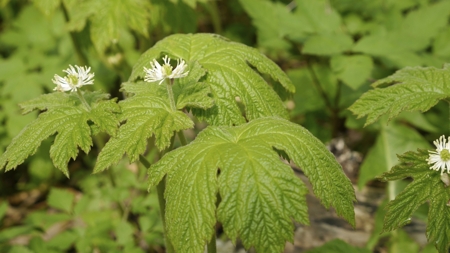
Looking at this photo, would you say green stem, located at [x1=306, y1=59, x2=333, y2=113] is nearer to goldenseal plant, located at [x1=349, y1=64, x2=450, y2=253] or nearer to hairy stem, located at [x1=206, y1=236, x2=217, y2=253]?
goldenseal plant, located at [x1=349, y1=64, x2=450, y2=253]

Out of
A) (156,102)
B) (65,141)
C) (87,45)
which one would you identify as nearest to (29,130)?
(65,141)

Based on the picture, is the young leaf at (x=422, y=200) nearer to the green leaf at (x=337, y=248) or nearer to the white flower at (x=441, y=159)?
the white flower at (x=441, y=159)

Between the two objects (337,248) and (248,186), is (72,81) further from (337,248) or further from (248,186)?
(337,248)

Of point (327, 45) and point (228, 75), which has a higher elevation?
point (228, 75)

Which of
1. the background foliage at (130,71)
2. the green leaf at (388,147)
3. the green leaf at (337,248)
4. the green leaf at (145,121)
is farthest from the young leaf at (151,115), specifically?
the green leaf at (388,147)

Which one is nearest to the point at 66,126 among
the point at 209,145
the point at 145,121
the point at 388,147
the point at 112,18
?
the point at 145,121

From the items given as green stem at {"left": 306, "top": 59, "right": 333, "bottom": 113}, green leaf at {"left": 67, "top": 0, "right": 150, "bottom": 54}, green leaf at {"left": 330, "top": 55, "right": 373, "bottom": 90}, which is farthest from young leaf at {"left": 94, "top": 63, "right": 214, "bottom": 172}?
green stem at {"left": 306, "top": 59, "right": 333, "bottom": 113}
